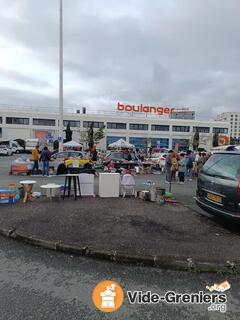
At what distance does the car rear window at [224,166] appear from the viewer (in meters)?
4.93

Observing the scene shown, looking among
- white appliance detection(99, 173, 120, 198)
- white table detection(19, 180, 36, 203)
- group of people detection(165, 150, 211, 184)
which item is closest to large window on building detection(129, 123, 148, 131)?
group of people detection(165, 150, 211, 184)

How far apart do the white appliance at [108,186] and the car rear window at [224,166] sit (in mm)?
3298

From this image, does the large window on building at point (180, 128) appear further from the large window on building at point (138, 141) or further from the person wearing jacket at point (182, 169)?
the person wearing jacket at point (182, 169)

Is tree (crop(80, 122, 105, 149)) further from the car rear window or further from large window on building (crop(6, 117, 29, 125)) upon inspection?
the car rear window

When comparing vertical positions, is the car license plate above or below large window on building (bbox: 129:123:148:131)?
below

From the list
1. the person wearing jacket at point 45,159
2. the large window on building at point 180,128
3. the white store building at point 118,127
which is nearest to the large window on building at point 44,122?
the white store building at point 118,127

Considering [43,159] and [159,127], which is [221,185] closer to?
[43,159]

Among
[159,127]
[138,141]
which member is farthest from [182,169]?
[159,127]

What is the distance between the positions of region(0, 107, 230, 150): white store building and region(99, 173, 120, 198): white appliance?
52.2 metres

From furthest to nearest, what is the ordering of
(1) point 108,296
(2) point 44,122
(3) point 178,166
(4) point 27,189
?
(2) point 44,122
(3) point 178,166
(4) point 27,189
(1) point 108,296

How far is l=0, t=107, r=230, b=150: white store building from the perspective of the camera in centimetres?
6056

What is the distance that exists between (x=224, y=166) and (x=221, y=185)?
506 millimetres

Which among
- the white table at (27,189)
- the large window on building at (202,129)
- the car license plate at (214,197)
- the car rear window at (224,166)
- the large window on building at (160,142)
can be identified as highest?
the large window on building at (202,129)

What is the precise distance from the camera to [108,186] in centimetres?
828
